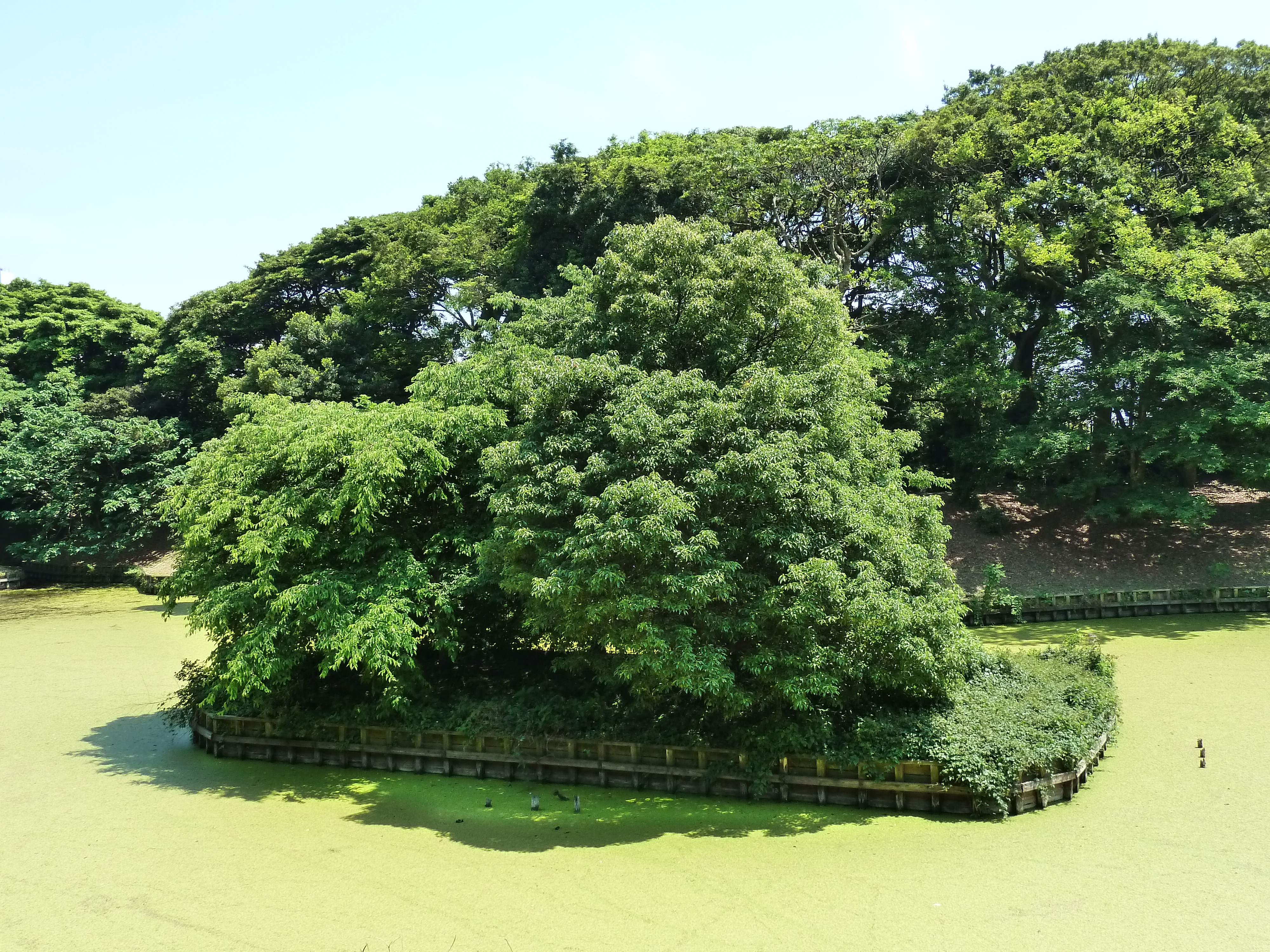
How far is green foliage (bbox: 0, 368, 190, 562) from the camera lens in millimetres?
33531

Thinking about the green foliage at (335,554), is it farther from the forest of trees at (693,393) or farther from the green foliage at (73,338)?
the green foliage at (73,338)

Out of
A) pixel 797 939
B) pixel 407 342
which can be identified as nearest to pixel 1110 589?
pixel 797 939

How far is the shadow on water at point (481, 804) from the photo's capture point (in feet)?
37.0

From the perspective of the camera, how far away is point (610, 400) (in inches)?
529

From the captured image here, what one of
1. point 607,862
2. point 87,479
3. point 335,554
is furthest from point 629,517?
point 87,479

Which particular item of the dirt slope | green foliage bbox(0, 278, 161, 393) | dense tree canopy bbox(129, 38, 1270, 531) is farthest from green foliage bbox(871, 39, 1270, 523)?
green foliage bbox(0, 278, 161, 393)

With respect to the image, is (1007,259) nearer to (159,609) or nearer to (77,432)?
(159,609)

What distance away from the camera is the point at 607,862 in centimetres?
1039

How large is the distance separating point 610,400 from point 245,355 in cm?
3189

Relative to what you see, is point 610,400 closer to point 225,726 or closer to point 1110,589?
point 225,726

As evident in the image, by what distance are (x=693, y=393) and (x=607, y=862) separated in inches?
260

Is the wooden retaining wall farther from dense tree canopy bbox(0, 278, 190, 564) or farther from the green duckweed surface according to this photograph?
dense tree canopy bbox(0, 278, 190, 564)

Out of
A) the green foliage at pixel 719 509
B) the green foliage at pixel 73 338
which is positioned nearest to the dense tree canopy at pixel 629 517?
the green foliage at pixel 719 509

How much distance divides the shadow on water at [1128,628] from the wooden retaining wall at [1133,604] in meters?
0.22
